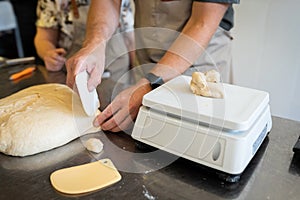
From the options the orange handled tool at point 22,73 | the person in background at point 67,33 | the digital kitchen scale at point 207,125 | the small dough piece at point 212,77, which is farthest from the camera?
the person in background at point 67,33

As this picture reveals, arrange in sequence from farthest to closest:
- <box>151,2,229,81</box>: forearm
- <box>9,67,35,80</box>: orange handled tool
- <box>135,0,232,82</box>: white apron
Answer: <box>9,67,35,80</box>: orange handled tool → <box>135,0,232,82</box>: white apron → <box>151,2,229,81</box>: forearm

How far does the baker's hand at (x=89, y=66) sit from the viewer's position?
2.62ft

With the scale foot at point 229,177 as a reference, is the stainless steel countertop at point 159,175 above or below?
below

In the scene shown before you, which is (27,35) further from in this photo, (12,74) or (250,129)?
(250,129)

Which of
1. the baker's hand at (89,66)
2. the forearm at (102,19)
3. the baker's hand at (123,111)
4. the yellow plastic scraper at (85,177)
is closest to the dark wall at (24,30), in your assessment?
the forearm at (102,19)

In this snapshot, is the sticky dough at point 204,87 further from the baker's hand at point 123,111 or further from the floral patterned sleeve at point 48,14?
the floral patterned sleeve at point 48,14

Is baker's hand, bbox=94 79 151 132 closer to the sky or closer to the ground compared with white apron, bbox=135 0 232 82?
closer to the ground

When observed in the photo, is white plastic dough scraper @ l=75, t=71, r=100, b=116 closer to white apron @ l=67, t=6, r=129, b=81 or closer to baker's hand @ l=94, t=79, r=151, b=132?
baker's hand @ l=94, t=79, r=151, b=132

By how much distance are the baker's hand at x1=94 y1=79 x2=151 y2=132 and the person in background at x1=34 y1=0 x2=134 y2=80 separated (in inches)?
18.8

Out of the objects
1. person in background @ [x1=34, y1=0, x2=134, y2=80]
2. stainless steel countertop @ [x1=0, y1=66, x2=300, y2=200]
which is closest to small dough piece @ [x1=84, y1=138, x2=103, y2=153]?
stainless steel countertop @ [x1=0, y1=66, x2=300, y2=200]

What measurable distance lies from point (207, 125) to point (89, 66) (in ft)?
1.13

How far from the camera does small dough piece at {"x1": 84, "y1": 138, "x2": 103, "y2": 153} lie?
2.40 feet

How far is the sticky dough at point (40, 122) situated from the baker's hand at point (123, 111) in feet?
0.10

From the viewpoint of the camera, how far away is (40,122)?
29.9 inches
